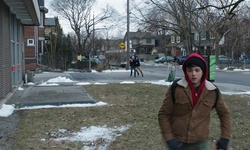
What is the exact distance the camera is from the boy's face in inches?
131

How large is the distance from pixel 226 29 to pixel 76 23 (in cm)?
2906

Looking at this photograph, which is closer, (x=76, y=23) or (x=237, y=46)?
(x=237, y=46)

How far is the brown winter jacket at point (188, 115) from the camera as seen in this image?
3.37 m

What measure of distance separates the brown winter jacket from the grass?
2.49 meters

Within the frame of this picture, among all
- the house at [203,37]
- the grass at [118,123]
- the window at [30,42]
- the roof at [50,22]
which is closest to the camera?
the grass at [118,123]

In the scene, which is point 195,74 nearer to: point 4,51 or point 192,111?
point 192,111

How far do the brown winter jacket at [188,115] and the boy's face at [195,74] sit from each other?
0.26 ft

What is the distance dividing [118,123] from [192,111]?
4.74 metres

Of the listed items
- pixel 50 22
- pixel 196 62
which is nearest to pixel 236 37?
pixel 50 22

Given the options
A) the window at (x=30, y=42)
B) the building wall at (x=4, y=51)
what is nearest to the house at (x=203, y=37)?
the building wall at (x=4, y=51)

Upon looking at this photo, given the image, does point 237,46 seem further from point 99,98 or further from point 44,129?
point 44,129

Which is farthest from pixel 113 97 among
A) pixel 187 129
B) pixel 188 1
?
pixel 187 129

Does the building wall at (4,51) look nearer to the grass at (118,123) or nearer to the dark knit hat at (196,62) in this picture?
the grass at (118,123)

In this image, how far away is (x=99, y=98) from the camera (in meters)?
12.5
